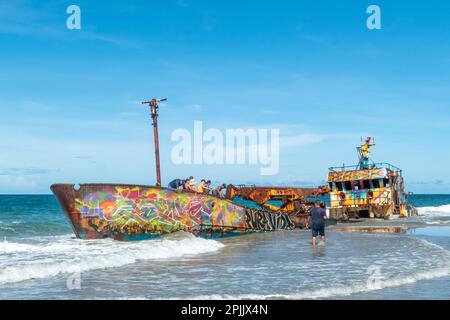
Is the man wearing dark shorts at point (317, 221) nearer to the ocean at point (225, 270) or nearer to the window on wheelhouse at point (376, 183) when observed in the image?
the ocean at point (225, 270)

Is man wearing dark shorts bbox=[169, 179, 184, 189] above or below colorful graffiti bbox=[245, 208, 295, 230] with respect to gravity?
above

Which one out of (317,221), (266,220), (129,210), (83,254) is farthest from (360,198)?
(83,254)

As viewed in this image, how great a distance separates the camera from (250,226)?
21.7 metres

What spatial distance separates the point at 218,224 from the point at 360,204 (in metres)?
16.8

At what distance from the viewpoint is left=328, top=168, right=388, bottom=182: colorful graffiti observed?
33469 mm

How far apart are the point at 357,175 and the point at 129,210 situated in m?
20.7

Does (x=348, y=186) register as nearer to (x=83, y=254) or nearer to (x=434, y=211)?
(x=83, y=254)

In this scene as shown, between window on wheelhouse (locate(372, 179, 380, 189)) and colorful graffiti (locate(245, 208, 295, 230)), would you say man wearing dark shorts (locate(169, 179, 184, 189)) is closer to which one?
colorful graffiti (locate(245, 208, 295, 230))

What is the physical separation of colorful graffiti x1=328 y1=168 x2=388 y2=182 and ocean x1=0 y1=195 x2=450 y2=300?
634 inches

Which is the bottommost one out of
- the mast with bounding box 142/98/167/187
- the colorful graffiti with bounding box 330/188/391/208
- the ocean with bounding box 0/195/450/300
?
the ocean with bounding box 0/195/450/300

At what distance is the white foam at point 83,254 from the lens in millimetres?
11133

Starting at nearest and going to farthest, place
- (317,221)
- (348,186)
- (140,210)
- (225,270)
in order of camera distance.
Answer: (225,270) → (317,221) → (140,210) → (348,186)

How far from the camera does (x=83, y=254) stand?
47.5ft

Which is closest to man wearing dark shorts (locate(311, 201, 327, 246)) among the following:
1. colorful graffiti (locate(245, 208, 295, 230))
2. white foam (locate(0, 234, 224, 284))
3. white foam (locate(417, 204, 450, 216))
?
white foam (locate(0, 234, 224, 284))
